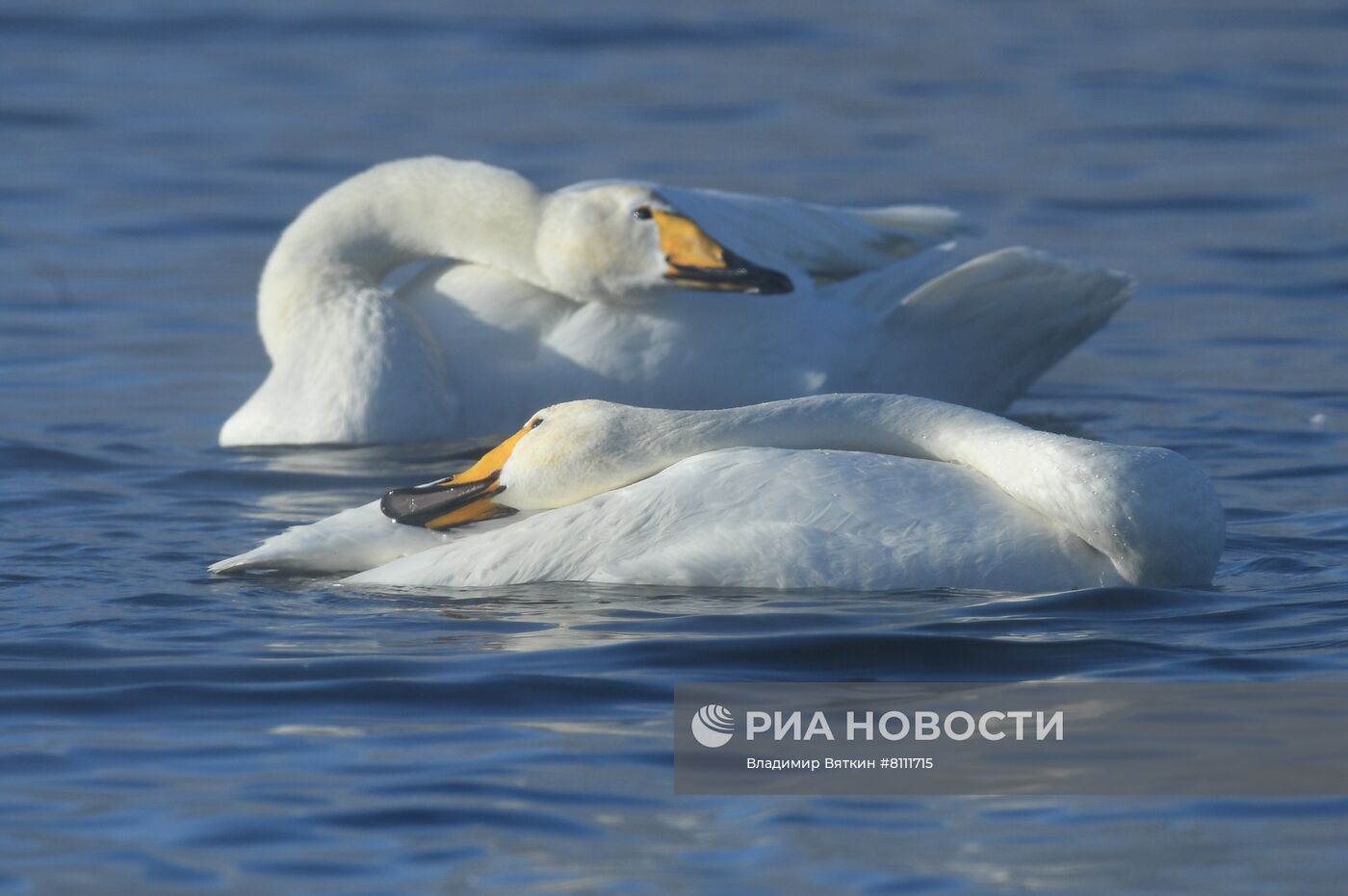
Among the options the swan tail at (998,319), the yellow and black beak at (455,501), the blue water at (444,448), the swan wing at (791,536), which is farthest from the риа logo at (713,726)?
the swan tail at (998,319)

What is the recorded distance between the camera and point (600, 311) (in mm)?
9773

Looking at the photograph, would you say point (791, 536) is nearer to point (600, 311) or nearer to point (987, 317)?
point (600, 311)

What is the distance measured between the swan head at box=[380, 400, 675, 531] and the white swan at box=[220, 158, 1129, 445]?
2.78 metres

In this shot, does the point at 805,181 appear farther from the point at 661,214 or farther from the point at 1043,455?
the point at 1043,455

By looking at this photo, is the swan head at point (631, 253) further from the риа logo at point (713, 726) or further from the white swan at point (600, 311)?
the риа logo at point (713, 726)

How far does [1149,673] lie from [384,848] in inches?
74.7

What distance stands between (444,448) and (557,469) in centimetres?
289

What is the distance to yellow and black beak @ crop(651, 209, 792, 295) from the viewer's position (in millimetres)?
9414

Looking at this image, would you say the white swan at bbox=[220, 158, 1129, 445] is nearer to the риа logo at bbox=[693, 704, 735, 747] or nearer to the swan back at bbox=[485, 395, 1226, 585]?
the swan back at bbox=[485, 395, 1226, 585]

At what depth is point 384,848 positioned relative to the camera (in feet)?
15.4

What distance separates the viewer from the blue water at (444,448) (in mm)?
4766

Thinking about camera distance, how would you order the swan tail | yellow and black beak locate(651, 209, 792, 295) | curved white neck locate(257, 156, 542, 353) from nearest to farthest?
1. yellow and black beak locate(651, 209, 792, 295)
2. the swan tail
3. curved white neck locate(257, 156, 542, 353)

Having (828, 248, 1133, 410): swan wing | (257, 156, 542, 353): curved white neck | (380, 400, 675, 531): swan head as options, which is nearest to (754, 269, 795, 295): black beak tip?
(828, 248, 1133, 410): swan wing

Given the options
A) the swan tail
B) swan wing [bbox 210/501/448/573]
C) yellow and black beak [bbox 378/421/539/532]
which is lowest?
swan wing [bbox 210/501/448/573]
